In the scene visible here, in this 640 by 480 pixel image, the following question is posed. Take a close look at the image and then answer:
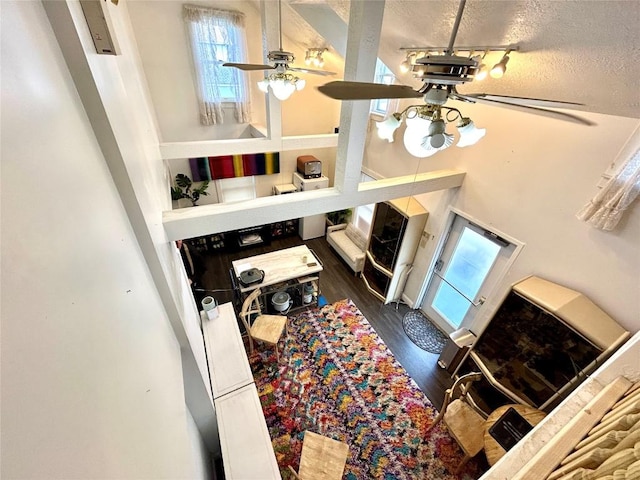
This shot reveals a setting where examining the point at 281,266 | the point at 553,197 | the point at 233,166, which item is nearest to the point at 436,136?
the point at 553,197

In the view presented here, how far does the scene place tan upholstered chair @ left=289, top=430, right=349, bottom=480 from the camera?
84.6 inches

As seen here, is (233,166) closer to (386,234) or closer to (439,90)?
(386,234)

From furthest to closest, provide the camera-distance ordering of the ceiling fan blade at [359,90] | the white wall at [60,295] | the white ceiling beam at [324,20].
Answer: the white ceiling beam at [324,20] → the ceiling fan blade at [359,90] → the white wall at [60,295]

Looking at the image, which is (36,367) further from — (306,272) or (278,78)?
(306,272)

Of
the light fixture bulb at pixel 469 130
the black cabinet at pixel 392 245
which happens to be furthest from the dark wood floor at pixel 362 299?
the light fixture bulb at pixel 469 130

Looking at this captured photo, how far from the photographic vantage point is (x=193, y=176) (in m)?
4.89

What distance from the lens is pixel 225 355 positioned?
280cm

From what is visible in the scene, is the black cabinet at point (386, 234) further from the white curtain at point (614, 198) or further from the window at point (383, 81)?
the white curtain at point (614, 198)

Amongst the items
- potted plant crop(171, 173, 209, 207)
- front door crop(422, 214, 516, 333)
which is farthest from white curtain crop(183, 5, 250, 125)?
front door crop(422, 214, 516, 333)

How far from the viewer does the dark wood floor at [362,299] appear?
338 cm

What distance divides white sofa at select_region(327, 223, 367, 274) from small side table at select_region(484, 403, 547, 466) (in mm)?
2773

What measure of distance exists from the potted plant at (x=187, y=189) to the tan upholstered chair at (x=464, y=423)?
15.9 ft

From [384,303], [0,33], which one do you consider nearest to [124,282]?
[0,33]

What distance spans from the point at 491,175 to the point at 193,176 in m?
4.73
